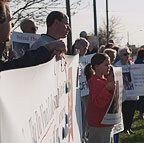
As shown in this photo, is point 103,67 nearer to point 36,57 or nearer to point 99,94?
point 99,94

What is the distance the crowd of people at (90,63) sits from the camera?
2.94 metres

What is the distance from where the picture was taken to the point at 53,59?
11.3 feet

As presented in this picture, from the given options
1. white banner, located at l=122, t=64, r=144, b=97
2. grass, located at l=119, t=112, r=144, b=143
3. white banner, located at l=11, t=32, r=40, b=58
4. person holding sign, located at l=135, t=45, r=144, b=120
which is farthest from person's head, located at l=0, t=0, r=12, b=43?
person holding sign, located at l=135, t=45, r=144, b=120

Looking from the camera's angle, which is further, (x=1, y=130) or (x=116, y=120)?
(x=116, y=120)

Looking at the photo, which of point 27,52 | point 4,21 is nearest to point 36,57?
point 27,52

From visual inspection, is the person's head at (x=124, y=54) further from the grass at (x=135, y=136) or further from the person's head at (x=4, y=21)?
the person's head at (x=4, y=21)

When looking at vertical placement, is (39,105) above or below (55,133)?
above

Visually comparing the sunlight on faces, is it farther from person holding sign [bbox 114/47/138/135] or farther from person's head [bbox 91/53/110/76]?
person holding sign [bbox 114/47/138/135]

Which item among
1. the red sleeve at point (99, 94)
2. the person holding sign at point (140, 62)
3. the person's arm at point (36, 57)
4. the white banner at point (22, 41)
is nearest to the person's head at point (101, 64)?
the red sleeve at point (99, 94)

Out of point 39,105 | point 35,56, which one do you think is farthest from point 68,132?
point 39,105

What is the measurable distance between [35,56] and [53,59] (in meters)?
0.21

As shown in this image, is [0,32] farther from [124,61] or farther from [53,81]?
[124,61]

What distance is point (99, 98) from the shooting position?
232 inches

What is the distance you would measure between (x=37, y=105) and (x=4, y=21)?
0.52m
